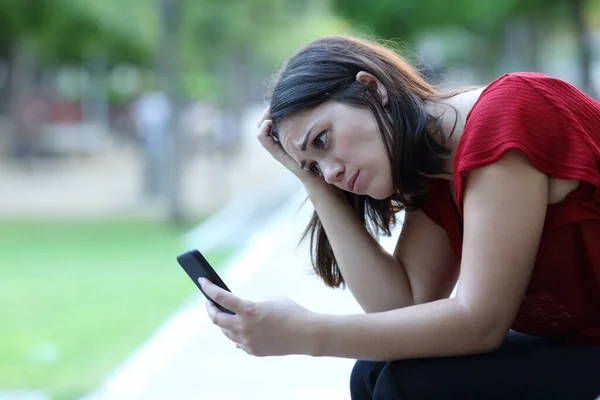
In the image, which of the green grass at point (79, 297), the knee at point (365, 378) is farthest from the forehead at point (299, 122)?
the green grass at point (79, 297)

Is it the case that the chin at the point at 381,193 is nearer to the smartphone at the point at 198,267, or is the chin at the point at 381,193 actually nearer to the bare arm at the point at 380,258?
the bare arm at the point at 380,258

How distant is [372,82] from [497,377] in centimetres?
69

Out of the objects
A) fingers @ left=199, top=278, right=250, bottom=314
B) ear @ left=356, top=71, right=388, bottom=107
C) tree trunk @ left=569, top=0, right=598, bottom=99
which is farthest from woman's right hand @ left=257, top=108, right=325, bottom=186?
Answer: tree trunk @ left=569, top=0, right=598, bottom=99

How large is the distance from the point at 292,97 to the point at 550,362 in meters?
0.79

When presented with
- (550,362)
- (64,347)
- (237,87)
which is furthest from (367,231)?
(237,87)

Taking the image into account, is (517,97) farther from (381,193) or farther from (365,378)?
(365,378)

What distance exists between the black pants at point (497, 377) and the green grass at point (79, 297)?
320cm

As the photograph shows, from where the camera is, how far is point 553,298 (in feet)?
7.02

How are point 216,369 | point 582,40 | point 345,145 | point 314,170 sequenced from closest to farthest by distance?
point 345,145 → point 314,170 → point 216,369 → point 582,40

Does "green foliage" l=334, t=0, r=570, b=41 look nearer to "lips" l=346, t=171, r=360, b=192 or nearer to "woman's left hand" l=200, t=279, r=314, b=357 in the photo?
"lips" l=346, t=171, r=360, b=192

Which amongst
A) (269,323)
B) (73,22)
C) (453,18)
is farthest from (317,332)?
(73,22)

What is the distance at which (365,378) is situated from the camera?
7.29ft

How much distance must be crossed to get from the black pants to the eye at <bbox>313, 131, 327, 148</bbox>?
0.50m

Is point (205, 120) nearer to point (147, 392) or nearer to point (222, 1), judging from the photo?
point (222, 1)
